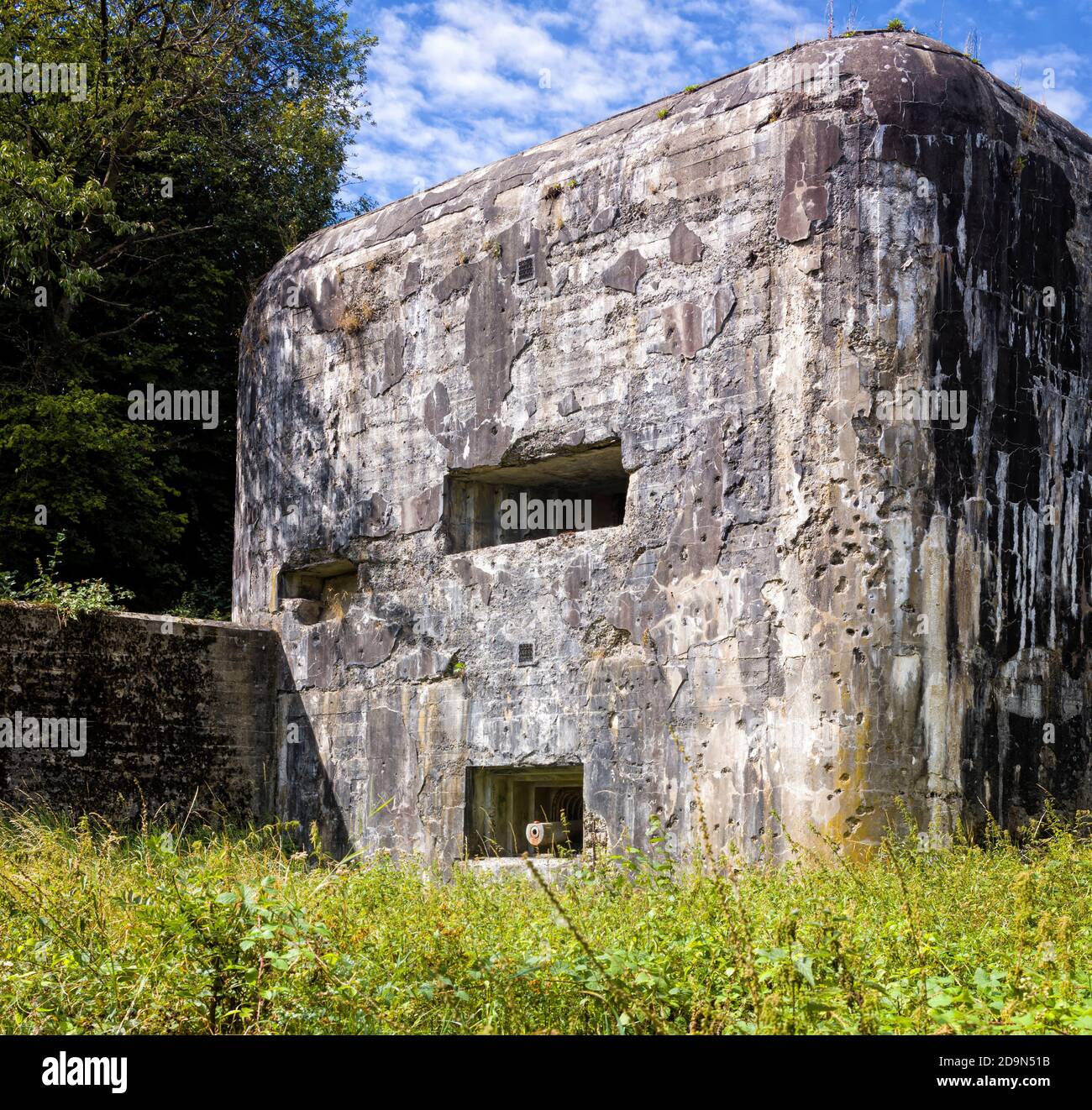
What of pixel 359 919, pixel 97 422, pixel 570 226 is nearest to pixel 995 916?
pixel 359 919

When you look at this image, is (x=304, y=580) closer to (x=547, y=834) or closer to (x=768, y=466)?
(x=547, y=834)

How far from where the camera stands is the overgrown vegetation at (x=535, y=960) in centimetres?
505

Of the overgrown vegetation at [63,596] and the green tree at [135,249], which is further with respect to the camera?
the green tree at [135,249]

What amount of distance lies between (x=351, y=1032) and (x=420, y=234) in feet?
24.7

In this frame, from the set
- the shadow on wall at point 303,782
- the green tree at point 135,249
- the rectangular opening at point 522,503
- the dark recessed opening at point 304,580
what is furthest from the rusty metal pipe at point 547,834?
the green tree at point 135,249

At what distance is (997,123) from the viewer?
30.6ft

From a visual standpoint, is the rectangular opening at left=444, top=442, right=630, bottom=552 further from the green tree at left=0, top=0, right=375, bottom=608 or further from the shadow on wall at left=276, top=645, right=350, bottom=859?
the green tree at left=0, top=0, right=375, bottom=608

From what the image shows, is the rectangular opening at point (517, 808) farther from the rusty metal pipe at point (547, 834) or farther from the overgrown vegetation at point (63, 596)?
the overgrown vegetation at point (63, 596)

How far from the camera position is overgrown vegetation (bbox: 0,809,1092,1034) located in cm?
505

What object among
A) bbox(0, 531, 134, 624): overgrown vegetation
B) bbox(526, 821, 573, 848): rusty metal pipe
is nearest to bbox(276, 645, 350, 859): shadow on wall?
bbox(0, 531, 134, 624): overgrown vegetation

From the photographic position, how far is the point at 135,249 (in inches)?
672

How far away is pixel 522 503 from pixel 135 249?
27.4 feet

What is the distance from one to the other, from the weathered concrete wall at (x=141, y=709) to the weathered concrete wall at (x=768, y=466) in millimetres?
1069
